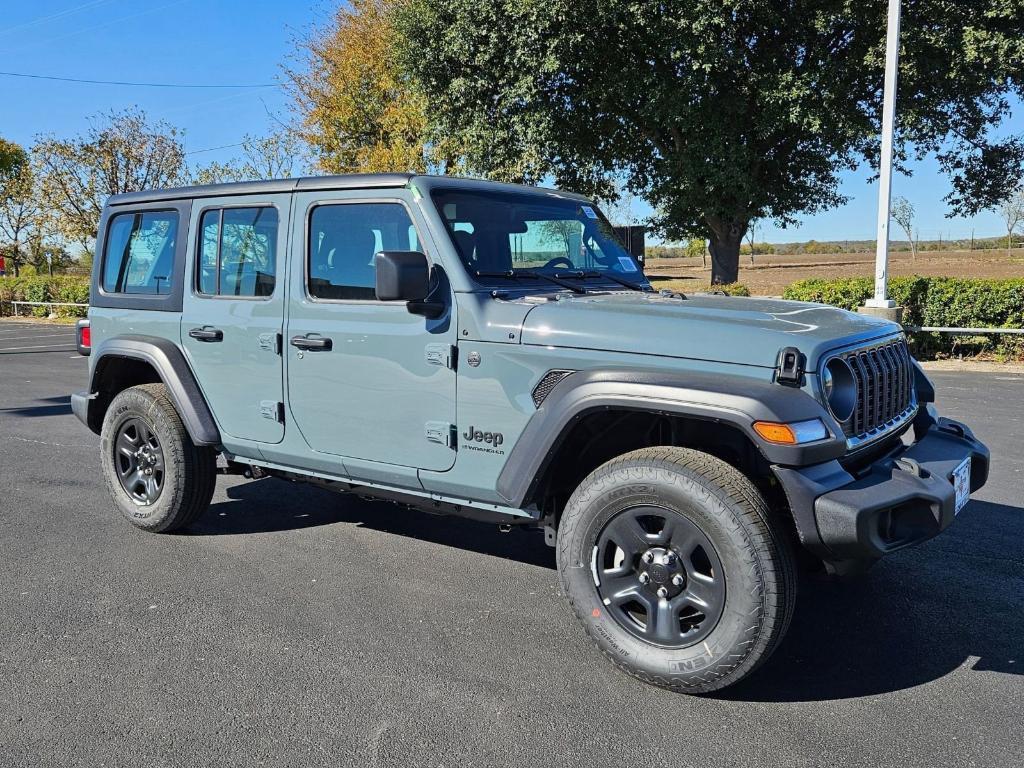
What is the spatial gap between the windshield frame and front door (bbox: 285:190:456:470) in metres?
0.17

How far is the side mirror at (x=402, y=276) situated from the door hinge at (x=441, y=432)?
1.82 feet

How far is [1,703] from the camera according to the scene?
311cm

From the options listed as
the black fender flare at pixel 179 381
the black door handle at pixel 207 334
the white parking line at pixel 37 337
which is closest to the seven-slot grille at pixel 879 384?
the black door handle at pixel 207 334

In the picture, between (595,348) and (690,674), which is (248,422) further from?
(690,674)

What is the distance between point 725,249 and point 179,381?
61.4ft

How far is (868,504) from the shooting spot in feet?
9.50

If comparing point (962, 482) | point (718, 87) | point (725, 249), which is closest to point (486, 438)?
point (962, 482)

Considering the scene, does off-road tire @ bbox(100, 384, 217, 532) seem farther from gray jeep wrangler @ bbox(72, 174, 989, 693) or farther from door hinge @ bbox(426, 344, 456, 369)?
door hinge @ bbox(426, 344, 456, 369)

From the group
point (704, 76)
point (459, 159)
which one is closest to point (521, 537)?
point (704, 76)

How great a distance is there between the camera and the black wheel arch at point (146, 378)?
4.65 metres

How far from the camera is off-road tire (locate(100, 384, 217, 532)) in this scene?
4.83m

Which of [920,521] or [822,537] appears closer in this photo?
[822,537]

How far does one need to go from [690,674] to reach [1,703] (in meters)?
2.52

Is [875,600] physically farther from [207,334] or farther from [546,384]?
[207,334]
